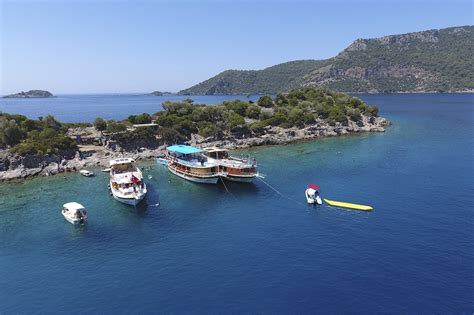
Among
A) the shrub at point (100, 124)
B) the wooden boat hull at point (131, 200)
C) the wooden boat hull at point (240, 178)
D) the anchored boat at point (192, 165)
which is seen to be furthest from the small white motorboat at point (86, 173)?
the wooden boat hull at point (240, 178)

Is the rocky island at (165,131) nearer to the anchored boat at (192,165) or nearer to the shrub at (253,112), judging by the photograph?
the shrub at (253,112)

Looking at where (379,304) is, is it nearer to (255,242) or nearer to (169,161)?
(255,242)

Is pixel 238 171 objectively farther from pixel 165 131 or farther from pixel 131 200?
pixel 165 131

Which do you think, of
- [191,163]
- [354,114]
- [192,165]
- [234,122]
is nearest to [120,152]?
[191,163]

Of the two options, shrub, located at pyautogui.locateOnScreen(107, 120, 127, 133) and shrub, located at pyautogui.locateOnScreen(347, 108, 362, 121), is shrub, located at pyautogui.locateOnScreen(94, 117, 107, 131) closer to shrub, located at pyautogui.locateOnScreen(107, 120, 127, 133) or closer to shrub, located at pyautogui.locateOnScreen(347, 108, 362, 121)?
shrub, located at pyautogui.locateOnScreen(107, 120, 127, 133)

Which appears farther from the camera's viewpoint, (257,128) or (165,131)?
(257,128)

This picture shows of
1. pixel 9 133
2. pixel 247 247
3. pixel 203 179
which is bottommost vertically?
pixel 247 247
